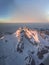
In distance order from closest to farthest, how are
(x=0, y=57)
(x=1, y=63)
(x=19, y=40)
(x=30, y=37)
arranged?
(x=1, y=63)
(x=0, y=57)
(x=19, y=40)
(x=30, y=37)

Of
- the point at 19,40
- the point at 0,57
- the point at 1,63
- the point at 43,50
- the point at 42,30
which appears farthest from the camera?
the point at 42,30

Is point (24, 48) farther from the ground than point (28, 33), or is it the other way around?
point (28, 33)

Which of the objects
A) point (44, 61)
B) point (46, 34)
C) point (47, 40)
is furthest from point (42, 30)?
point (44, 61)

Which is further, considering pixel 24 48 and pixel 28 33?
pixel 28 33

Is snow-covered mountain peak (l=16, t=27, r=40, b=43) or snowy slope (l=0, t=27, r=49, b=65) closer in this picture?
snowy slope (l=0, t=27, r=49, b=65)

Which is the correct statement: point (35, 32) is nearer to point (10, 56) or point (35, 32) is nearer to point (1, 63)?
point (10, 56)

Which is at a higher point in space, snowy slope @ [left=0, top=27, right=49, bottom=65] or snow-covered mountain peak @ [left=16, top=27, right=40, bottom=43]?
snow-covered mountain peak @ [left=16, top=27, right=40, bottom=43]

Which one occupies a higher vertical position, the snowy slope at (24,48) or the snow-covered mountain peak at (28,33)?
the snow-covered mountain peak at (28,33)

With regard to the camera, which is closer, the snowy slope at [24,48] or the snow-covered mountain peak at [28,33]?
the snowy slope at [24,48]
